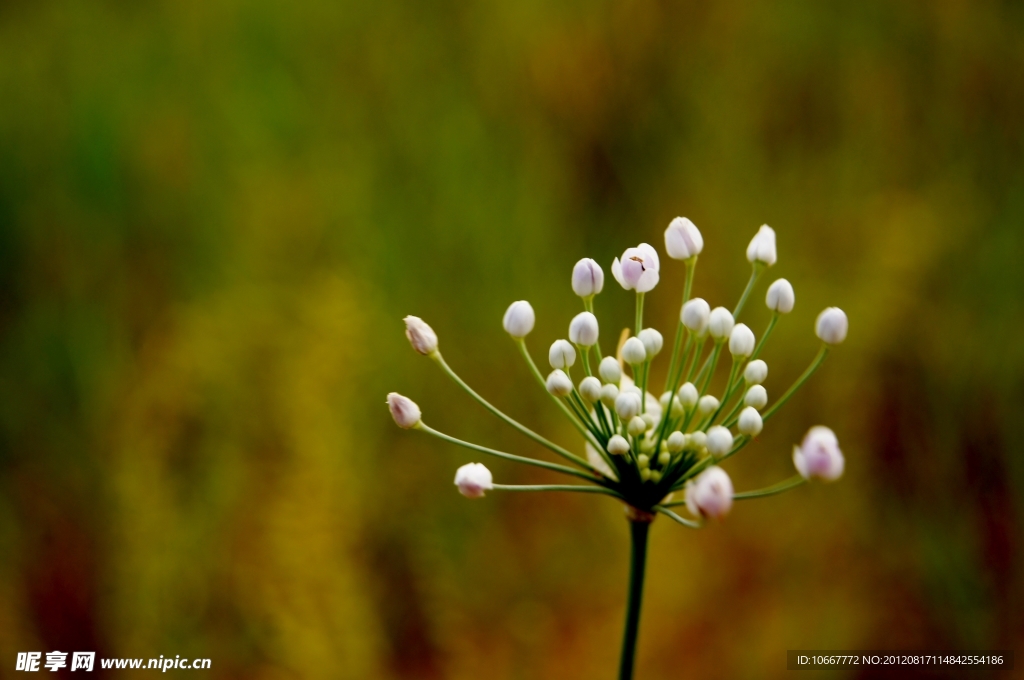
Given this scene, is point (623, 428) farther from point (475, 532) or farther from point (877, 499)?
point (877, 499)

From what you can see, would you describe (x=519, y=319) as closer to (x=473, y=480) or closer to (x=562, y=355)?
(x=562, y=355)

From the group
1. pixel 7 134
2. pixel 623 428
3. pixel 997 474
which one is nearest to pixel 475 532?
pixel 623 428

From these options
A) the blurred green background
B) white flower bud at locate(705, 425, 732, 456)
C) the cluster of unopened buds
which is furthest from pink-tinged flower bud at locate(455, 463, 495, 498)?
the blurred green background

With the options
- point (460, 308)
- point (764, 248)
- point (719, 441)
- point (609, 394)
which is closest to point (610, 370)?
point (609, 394)

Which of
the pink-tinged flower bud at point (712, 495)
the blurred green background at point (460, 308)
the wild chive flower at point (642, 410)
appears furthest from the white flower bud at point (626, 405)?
the blurred green background at point (460, 308)

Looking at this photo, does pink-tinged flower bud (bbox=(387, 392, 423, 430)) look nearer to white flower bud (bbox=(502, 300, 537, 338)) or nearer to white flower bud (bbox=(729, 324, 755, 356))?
white flower bud (bbox=(502, 300, 537, 338))

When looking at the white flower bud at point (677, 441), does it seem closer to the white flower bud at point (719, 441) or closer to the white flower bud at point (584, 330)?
the white flower bud at point (719, 441)
